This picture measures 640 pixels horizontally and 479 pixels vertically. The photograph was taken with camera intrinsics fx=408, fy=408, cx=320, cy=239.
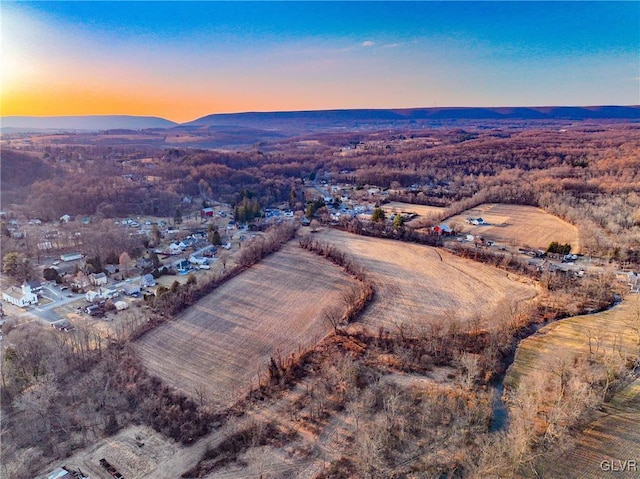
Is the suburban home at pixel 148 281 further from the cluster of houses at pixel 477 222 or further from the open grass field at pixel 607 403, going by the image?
the cluster of houses at pixel 477 222

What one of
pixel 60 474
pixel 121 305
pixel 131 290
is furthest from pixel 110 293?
pixel 60 474

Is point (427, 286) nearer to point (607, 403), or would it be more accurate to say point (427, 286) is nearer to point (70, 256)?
point (607, 403)

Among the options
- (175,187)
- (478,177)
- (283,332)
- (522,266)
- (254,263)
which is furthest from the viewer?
(478,177)

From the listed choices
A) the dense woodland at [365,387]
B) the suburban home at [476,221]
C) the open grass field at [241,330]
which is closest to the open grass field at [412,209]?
the suburban home at [476,221]

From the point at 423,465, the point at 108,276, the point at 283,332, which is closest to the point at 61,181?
the point at 108,276

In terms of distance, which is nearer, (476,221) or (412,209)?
(476,221)

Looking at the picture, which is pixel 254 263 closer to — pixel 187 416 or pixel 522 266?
pixel 187 416

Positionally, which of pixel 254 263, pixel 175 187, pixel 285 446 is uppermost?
pixel 175 187
